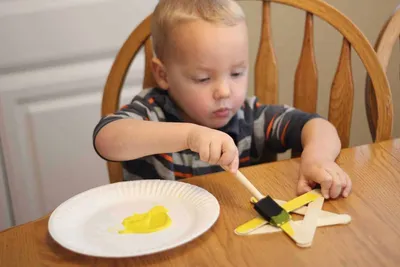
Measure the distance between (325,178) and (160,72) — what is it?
448 millimetres

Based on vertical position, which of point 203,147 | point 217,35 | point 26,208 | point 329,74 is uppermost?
point 217,35

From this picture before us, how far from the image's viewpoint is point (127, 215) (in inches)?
27.9

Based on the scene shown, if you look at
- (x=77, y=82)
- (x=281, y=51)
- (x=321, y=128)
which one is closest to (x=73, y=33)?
(x=77, y=82)

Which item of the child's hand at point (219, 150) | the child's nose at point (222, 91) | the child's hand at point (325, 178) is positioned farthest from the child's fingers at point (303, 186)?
the child's nose at point (222, 91)

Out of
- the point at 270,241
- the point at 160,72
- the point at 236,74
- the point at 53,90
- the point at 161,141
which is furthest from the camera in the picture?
the point at 53,90

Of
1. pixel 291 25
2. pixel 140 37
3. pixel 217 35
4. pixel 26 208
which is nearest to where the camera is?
pixel 217 35

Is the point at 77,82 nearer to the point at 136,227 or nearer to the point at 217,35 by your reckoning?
the point at 217,35

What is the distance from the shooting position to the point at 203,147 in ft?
2.45

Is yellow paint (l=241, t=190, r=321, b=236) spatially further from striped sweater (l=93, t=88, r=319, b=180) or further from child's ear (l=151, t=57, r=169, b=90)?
child's ear (l=151, t=57, r=169, b=90)

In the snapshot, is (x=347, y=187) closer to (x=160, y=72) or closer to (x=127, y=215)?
(x=127, y=215)

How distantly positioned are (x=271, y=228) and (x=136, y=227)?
0.18 m

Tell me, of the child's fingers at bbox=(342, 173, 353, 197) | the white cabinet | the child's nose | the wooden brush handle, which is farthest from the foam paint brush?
the white cabinet

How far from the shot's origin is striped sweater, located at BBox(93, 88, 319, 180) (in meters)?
1.02

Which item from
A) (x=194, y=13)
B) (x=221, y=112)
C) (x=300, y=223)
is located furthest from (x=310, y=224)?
(x=194, y=13)
